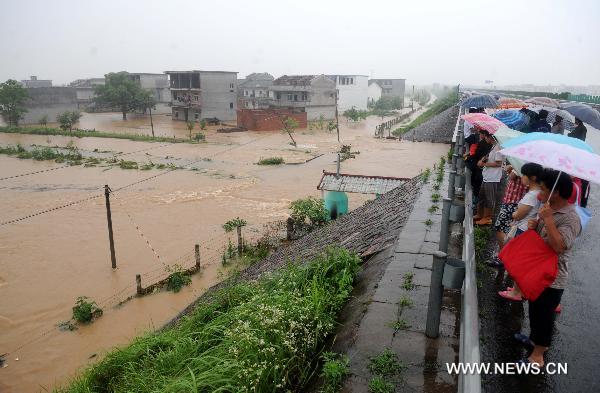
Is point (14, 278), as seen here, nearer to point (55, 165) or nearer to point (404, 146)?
point (55, 165)

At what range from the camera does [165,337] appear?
5320mm

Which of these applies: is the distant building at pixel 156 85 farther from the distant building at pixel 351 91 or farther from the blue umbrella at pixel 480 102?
the blue umbrella at pixel 480 102

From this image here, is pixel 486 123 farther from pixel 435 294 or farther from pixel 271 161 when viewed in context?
pixel 271 161

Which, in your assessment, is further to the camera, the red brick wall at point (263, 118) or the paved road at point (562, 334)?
the red brick wall at point (263, 118)

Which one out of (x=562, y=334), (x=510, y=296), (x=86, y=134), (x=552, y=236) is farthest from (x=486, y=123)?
(x=86, y=134)

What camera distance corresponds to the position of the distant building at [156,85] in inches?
2557

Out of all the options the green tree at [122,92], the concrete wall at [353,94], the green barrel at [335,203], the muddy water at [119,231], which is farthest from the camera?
the concrete wall at [353,94]

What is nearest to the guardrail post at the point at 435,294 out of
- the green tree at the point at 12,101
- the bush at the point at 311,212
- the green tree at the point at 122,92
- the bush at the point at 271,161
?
the bush at the point at 311,212

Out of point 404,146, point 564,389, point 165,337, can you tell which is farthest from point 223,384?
point 404,146

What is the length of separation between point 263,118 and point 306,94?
8.46m

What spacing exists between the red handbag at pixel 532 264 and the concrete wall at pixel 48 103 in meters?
59.8

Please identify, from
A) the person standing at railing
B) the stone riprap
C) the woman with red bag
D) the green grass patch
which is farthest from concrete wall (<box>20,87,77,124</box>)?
the woman with red bag

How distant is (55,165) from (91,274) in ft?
73.0

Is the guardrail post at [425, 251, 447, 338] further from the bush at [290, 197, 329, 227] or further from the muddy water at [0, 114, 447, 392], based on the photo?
the bush at [290, 197, 329, 227]
